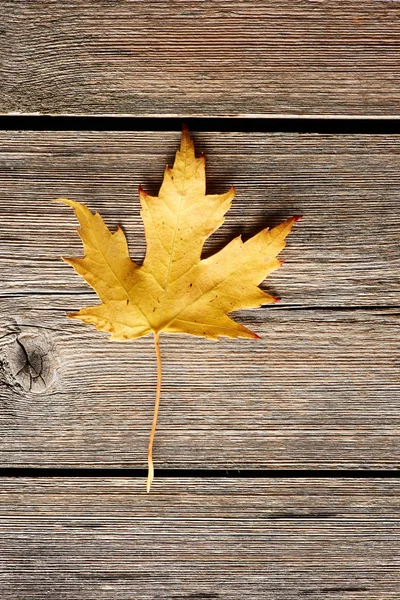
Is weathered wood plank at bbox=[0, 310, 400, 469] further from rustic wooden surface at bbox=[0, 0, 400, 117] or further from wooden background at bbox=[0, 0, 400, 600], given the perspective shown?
rustic wooden surface at bbox=[0, 0, 400, 117]

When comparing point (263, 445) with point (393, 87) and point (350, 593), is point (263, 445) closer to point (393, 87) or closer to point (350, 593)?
point (350, 593)

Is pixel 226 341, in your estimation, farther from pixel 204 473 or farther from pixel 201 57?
pixel 201 57

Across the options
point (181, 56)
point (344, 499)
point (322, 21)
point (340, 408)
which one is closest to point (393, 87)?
point (322, 21)

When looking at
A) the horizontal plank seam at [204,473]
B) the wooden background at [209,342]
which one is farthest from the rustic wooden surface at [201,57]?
the horizontal plank seam at [204,473]

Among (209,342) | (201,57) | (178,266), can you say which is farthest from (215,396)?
(201,57)

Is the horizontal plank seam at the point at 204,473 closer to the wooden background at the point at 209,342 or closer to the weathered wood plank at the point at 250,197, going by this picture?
the wooden background at the point at 209,342

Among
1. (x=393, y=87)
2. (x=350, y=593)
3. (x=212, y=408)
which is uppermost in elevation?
(x=393, y=87)
